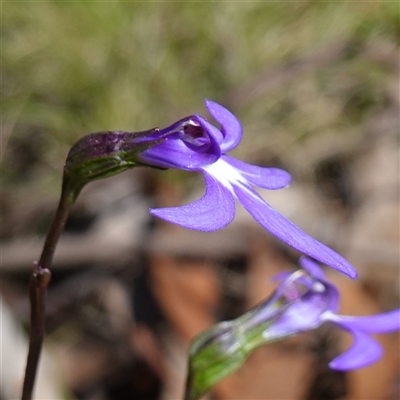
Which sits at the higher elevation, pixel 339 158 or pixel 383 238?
pixel 339 158

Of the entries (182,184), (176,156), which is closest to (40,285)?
(176,156)

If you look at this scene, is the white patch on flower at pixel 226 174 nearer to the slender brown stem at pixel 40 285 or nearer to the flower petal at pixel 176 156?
the flower petal at pixel 176 156

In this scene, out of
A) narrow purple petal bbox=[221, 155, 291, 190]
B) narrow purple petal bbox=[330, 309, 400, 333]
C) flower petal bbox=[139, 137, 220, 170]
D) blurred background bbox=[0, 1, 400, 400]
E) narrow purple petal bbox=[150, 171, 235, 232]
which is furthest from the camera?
blurred background bbox=[0, 1, 400, 400]

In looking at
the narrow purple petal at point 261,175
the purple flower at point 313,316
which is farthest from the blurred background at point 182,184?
the narrow purple petal at point 261,175

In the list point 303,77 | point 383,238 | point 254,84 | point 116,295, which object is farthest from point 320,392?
point 303,77

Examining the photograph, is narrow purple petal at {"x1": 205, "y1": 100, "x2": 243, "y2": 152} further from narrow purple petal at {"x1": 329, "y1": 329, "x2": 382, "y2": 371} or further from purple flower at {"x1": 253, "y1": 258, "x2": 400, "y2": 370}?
narrow purple petal at {"x1": 329, "y1": 329, "x2": 382, "y2": 371}

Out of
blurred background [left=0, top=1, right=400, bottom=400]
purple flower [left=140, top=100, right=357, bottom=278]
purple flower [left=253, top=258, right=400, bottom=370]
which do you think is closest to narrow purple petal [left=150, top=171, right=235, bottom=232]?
purple flower [left=140, top=100, right=357, bottom=278]

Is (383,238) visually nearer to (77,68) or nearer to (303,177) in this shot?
(303,177)

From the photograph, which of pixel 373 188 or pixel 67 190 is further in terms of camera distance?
pixel 373 188
